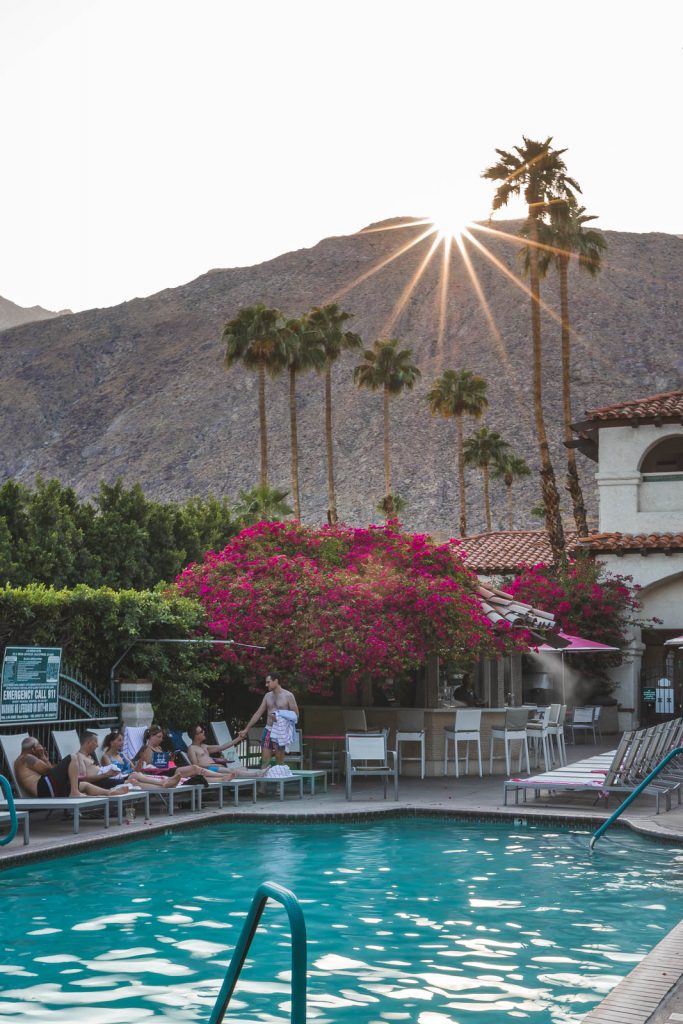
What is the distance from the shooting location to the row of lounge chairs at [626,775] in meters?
15.1

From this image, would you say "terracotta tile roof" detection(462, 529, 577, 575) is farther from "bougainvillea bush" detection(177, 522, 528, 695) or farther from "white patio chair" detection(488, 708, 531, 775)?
"white patio chair" detection(488, 708, 531, 775)

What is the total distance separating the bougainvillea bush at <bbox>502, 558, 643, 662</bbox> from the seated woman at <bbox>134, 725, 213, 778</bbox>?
53.9 feet

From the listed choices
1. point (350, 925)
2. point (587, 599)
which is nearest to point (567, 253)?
point (587, 599)

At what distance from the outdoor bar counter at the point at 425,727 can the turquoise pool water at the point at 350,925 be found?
5628 millimetres

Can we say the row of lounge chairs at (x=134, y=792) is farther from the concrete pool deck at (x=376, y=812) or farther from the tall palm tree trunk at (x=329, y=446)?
the tall palm tree trunk at (x=329, y=446)

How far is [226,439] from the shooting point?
14212 centimetres

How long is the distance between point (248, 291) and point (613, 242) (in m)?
54.8

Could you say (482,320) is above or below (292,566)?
above

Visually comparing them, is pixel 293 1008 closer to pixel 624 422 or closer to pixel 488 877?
pixel 488 877

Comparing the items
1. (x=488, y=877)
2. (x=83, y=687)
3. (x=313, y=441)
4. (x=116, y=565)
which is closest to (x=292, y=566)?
(x=83, y=687)

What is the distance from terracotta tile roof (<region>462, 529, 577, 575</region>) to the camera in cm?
3553

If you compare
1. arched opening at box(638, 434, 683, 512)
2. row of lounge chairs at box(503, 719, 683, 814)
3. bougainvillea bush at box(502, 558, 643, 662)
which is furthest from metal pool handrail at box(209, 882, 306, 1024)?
arched opening at box(638, 434, 683, 512)

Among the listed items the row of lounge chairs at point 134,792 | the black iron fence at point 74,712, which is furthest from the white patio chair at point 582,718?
the black iron fence at point 74,712

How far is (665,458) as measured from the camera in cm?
3597
